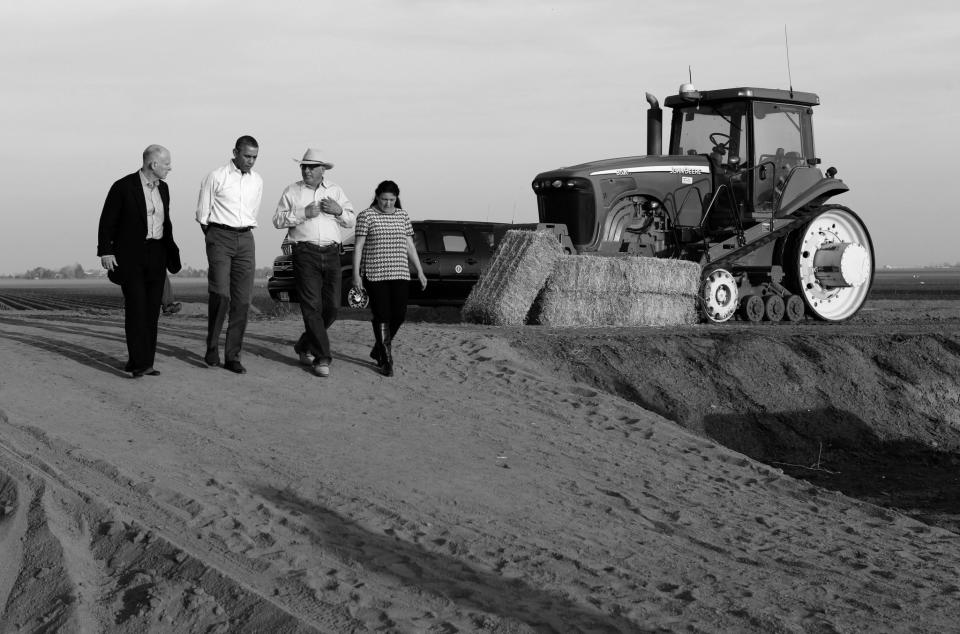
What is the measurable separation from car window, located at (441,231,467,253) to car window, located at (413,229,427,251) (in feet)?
1.15

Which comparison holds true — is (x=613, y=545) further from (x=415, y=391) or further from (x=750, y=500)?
(x=415, y=391)

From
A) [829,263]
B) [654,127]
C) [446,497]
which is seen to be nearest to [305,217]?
[446,497]

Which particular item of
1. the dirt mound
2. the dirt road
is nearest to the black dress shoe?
the dirt road

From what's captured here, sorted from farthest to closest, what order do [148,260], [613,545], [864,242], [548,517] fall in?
1. [864,242]
2. [148,260]
3. [548,517]
4. [613,545]

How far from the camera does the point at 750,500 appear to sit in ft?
27.3

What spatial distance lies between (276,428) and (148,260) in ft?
6.74

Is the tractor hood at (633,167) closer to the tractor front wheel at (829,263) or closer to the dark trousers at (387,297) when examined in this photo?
the tractor front wheel at (829,263)

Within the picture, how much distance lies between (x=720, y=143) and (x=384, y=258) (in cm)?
889

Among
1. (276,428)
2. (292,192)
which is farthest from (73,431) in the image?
(292,192)

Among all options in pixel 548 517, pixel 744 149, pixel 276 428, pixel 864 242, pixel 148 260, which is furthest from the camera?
pixel 864 242

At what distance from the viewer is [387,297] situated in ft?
35.6

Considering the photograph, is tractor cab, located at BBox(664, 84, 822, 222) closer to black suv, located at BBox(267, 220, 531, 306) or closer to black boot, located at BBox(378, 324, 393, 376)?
black suv, located at BBox(267, 220, 531, 306)

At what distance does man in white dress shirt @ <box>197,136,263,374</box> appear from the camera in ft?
33.4

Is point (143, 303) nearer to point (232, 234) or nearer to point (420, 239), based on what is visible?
point (232, 234)
